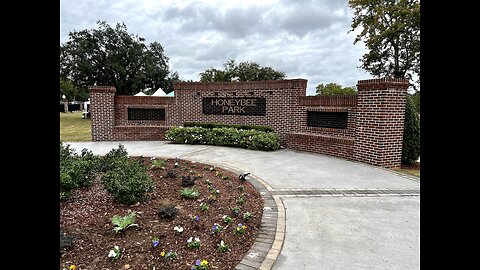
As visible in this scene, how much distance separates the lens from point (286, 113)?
36.8ft

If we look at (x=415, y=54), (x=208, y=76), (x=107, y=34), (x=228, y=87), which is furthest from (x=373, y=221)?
(x=208, y=76)

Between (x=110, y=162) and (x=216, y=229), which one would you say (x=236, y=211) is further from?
(x=110, y=162)

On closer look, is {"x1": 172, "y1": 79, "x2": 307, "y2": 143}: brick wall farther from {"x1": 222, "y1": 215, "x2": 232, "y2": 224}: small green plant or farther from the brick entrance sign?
{"x1": 222, "y1": 215, "x2": 232, "y2": 224}: small green plant

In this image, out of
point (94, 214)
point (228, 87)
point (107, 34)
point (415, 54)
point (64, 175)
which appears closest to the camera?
point (94, 214)

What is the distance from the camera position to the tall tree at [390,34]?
72.1ft

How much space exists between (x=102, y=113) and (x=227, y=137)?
635cm

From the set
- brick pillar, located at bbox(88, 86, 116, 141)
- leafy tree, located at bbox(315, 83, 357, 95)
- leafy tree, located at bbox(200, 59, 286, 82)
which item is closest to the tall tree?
leafy tree, located at bbox(315, 83, 357, 95)

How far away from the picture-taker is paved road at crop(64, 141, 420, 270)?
3.17 metres

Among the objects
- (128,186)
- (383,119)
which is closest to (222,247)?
(128,186)

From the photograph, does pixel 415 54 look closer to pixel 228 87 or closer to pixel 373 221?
pixel 228 87

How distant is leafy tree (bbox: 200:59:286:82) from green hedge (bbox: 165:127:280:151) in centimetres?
2518

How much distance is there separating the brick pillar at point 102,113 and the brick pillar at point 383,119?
35.8ft

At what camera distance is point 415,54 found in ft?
75.8
